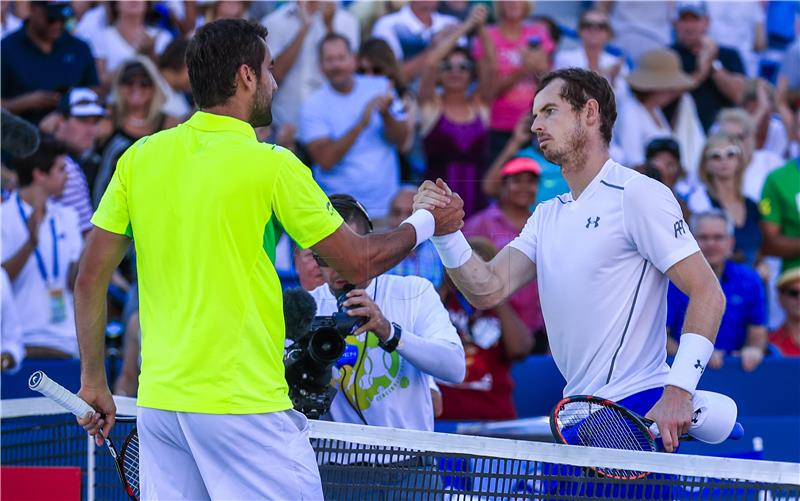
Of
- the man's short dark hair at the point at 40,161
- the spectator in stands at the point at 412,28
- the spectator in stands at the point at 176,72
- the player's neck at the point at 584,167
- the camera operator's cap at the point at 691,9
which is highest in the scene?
the camera operator's cap at the point at 691,9

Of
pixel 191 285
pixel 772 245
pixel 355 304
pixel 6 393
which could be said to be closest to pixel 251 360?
pixel 191 285

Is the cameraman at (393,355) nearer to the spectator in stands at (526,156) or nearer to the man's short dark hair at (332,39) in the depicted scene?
the spectator in stands at (526,156)

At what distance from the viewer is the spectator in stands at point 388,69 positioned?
Result: 9922 millimetres

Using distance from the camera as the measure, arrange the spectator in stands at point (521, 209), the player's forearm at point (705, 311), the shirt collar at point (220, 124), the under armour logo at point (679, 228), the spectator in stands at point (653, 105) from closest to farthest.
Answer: the shirt collar at point (220, 124), the player's forearm at point (705, 311), the under armour logo at point (679, 228), the spectator in stands at point (521, 209), the spectator in stands at point (653, 105)

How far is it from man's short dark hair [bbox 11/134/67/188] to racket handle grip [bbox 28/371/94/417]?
482cm

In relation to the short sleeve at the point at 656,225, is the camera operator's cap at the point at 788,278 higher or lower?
lower

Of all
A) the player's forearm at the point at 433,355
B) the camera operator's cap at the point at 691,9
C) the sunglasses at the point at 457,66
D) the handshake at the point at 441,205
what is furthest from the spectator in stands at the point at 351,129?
the handshake at the point at 441,205

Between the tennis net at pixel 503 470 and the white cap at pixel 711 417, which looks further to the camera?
the white cap at pixel 711 417

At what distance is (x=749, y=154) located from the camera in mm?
10688

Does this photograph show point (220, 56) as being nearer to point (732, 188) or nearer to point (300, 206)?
point (300, 206)

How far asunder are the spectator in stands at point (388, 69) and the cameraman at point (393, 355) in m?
4.32

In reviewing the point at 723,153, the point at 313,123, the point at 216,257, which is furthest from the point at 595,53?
the point at 216,257

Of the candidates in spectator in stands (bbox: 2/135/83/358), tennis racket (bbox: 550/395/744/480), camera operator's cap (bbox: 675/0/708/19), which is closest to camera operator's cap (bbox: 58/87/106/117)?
spectator in stands (bbox: 2/135/83/358)

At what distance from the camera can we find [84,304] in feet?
13.6
